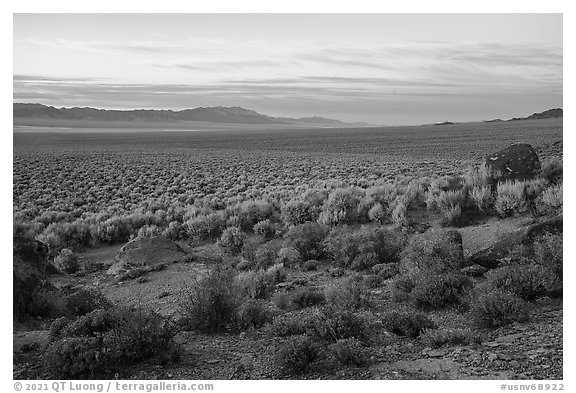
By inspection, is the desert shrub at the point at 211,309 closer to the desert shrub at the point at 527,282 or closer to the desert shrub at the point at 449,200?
the desert shrub at the point at 527,282

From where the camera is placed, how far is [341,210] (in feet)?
45.2

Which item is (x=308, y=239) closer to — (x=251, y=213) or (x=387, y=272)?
(x=387, y=272)

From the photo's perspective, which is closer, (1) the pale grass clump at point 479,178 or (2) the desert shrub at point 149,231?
(1) the pale grass clump at point 479,178

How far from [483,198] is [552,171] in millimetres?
2518

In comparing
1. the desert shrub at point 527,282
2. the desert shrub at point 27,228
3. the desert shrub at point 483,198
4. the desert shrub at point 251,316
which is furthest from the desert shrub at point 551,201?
the desert shrub at point 27,228

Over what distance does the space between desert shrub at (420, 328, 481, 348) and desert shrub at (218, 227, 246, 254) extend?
23.4ft

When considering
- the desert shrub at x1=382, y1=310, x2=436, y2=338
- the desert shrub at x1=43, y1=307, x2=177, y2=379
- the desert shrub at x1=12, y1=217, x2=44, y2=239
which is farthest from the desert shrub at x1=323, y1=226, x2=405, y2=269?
the desert shrub at x1=12, y1=217, x2=44, y2=239

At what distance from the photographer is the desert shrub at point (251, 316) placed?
23.7 feet

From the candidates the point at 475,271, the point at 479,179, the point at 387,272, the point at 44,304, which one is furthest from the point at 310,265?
the point at 479,179

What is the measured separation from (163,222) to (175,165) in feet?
71.4

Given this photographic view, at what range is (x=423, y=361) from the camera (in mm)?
5898

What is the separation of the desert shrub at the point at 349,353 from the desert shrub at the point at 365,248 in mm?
4220

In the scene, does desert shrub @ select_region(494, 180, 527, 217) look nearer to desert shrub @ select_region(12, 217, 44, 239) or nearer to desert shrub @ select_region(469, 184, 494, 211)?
desert shrub @ select_region(469, 184, 494, 211)

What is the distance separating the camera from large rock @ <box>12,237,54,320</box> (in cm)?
789
